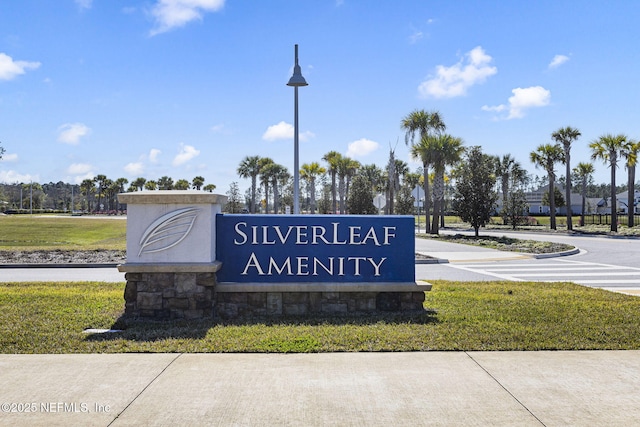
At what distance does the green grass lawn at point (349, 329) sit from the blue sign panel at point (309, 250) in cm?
84

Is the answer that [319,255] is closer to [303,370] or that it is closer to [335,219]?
[335,219]

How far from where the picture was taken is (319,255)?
8406 millimetres

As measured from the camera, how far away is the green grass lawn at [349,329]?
6250 mm

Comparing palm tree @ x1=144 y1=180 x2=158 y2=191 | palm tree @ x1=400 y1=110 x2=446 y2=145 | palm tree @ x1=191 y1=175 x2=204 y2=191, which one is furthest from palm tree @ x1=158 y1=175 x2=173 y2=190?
palm tree @ x1=400 y1=110 x2=446 y2=145

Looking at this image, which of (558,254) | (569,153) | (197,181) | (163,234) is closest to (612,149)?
(569,153)

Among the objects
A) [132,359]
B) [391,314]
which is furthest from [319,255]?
[132,359]

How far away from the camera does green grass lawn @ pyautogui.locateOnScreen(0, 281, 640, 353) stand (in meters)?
6.25

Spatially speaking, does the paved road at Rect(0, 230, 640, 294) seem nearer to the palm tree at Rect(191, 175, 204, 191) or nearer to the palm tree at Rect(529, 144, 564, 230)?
the palm tree at Rect(529, 144, 564, 230)

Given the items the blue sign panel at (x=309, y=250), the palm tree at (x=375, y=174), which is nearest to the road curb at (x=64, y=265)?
the blue sign panel at (x=309, y=250)

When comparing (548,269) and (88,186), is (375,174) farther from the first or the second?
(88,186)

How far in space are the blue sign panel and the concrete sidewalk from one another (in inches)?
99.2

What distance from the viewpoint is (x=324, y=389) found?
4801 mm

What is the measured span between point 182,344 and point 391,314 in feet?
10.8

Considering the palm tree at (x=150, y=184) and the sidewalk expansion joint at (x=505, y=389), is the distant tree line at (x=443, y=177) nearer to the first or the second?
the sidewalk expansion joint at (x=505, y=389)
